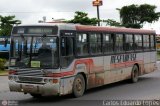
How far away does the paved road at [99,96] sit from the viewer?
→ 1542 centimetres

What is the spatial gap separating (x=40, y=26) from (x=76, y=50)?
1.65 metres

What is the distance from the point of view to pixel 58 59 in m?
15.6

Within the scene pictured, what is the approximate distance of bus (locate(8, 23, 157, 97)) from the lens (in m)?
15.5

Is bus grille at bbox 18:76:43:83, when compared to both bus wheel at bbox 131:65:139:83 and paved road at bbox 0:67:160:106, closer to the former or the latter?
paved road at bbox 0:67:160:106

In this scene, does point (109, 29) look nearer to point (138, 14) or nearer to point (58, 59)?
point (58, 59)

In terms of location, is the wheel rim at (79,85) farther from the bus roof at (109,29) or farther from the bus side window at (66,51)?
the bus roof at (109,29)

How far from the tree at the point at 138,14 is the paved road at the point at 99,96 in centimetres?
4930

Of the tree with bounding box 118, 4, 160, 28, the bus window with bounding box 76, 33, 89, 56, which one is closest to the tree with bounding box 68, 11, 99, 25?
the tree with bounding box 118, 4, 160, 28

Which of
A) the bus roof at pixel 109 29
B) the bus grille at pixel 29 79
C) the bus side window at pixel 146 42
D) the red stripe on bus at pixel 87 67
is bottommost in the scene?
the bus grille at pixel 29 79

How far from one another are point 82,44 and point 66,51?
1.36m

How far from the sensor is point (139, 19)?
236ft

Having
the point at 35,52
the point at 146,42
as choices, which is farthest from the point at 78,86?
the point at 146,42

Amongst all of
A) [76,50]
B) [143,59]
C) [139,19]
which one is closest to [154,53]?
[143,59]

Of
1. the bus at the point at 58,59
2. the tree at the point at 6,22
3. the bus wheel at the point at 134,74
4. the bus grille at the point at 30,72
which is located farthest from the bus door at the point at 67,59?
the tree at the point at 6,22
